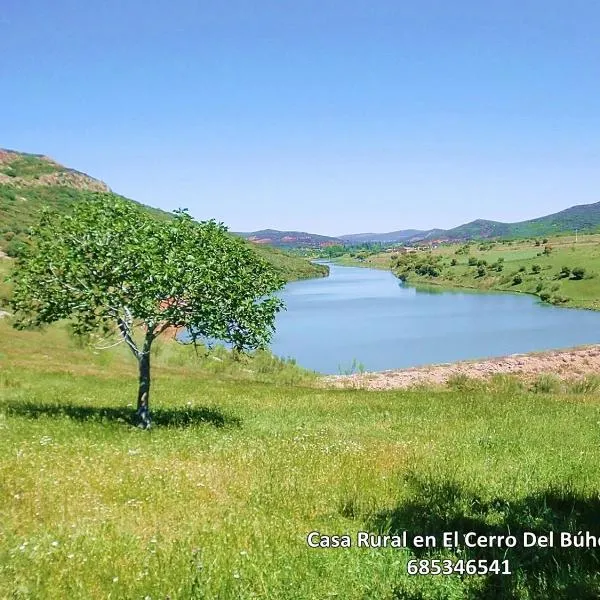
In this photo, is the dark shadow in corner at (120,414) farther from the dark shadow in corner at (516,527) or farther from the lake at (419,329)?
the lake at (419,329)

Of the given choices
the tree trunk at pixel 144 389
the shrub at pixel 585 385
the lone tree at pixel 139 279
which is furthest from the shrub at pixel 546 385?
the tree trunk at pixel 144 389

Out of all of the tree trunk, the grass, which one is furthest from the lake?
the grass

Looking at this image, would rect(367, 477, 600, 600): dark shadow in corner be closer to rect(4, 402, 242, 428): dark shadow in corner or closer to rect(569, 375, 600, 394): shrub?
rect(4, 402, 242, 428): dark shadow in corner

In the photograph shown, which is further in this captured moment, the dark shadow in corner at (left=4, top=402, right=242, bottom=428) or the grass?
the dark shadow in corner at (left=4, top=402, right=242, bottom=428)

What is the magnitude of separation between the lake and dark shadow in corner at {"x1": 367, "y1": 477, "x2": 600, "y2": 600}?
5481 centimetres

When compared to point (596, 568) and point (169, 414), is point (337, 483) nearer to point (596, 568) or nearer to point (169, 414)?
point (596, 568)

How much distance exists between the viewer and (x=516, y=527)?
7.81 metres

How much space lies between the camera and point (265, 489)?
9.39 m

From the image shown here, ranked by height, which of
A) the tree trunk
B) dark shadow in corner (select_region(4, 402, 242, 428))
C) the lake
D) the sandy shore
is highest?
the tree trunk

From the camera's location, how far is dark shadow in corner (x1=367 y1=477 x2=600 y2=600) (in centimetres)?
587

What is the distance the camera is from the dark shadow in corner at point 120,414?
16.8 m

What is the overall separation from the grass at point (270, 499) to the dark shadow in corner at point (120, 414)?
0.13 m

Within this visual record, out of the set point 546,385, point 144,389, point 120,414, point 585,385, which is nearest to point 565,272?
point 585,385

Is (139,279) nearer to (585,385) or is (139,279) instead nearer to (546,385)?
(546,385)
